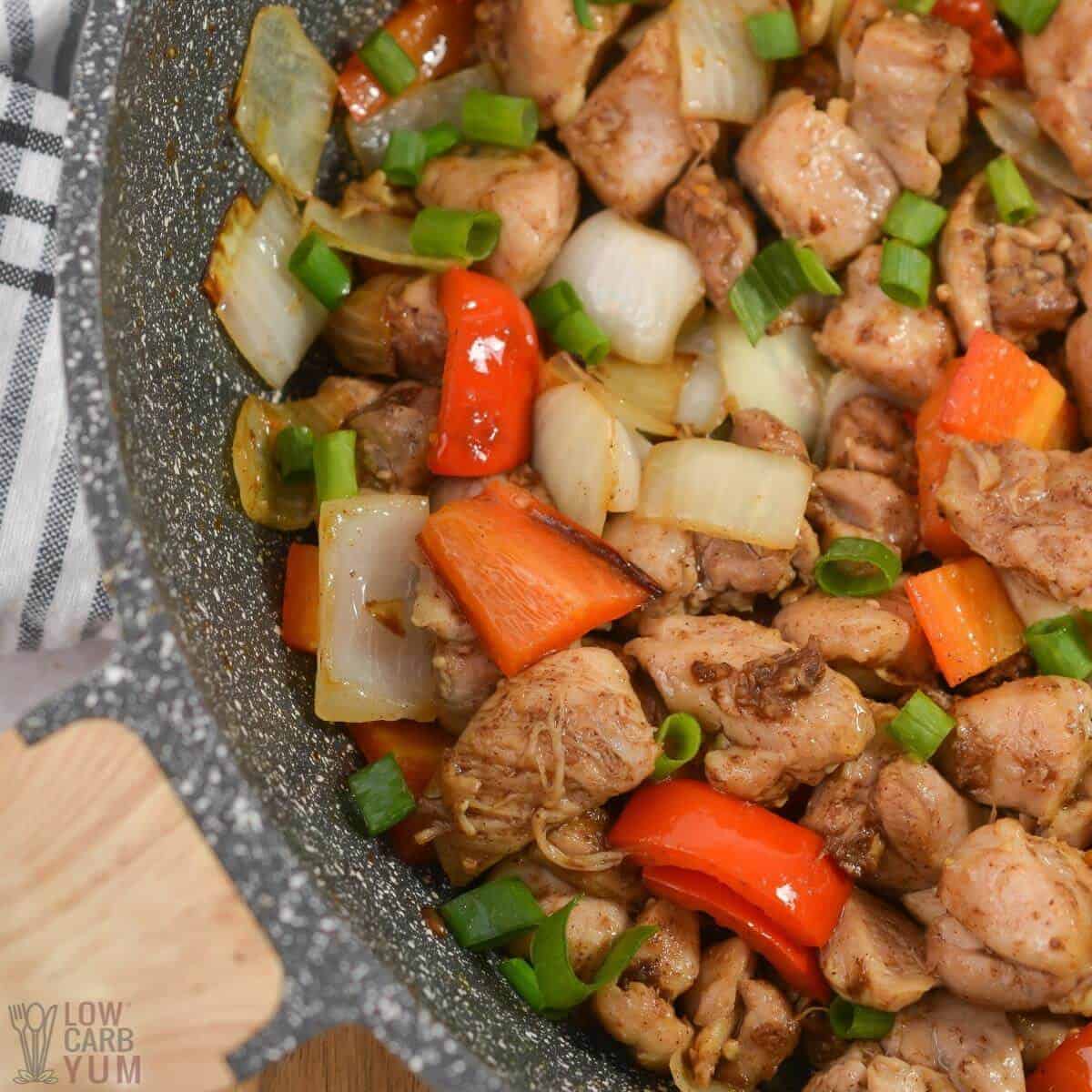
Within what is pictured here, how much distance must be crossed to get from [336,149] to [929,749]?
5.67 feet

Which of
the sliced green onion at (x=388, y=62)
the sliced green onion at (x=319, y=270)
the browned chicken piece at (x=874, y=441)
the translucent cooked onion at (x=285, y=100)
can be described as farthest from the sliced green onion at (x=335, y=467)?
the browned chicken piece at (x=874, y=441)

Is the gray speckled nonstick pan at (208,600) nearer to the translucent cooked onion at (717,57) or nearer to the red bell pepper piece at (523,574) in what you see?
the red bell pepper piece at (523,574)

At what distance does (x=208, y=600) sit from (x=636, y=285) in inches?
45.1

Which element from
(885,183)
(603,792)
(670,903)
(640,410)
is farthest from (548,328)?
(670,903)

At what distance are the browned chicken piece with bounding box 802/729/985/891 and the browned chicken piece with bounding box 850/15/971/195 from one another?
1.18 m

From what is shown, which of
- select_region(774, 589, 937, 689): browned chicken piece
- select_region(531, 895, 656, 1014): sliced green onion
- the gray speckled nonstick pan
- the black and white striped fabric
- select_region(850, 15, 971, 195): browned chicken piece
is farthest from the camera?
the black and white striped fabric

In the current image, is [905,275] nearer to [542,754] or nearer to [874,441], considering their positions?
[874,441]

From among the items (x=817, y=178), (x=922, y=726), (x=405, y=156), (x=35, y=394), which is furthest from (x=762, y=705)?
(x=35, y=394)

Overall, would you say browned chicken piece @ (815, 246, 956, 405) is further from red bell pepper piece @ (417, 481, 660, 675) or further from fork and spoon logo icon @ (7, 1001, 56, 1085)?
fork and spoon logo icon @ (7, 1001, 56, 1085)

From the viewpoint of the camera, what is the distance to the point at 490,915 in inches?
88.4

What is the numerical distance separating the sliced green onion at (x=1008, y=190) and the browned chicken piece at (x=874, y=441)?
1.50 ft

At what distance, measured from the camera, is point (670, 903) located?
233 cm

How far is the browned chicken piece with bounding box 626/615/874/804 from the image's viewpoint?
2.24 m

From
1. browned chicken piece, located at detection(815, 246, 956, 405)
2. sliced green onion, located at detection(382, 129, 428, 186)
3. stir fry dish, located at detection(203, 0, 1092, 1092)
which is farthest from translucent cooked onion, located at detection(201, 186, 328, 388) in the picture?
browned chicken piece, located at detection(815, 246, 956, 405)
